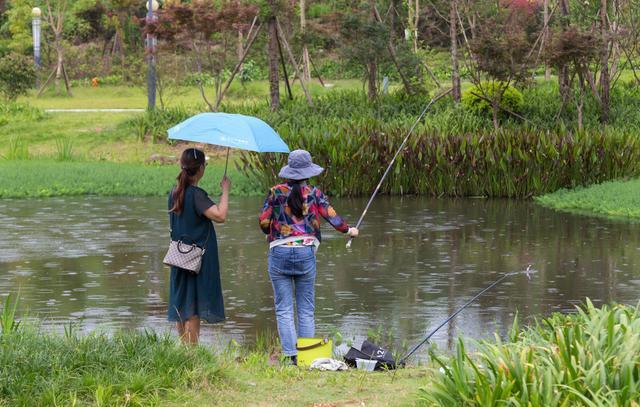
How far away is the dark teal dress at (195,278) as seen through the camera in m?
8.58

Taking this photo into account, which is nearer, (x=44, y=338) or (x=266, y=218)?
(x=44, y=338)

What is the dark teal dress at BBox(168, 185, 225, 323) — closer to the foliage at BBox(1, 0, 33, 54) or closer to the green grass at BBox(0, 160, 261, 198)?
the green grass at BBox(0, 160, 261, 198)

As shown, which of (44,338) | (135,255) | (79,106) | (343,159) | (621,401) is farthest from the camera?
(79,106)

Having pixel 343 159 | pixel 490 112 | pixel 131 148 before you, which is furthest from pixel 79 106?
pixel 343 159

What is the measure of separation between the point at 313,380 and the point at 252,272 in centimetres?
573

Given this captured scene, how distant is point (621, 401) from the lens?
5.79 m

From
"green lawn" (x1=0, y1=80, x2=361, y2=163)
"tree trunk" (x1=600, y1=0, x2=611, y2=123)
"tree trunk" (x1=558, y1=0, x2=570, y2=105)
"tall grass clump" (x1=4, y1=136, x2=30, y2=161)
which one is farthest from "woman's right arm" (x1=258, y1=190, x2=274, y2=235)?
"tree trunk" (x1=558, y1=0, x2=570, y2=105)

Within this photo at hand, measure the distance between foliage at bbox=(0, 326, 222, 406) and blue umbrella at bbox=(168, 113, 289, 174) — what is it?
68.9 inches

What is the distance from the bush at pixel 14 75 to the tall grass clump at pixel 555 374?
88.7 feet

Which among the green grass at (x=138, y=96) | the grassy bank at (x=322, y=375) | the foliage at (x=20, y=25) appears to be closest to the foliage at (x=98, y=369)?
the grassy bank at (x=322, y=375)

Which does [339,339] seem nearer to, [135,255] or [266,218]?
[266,218]

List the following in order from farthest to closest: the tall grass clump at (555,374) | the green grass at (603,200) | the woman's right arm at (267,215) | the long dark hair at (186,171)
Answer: the green grass at (603,200) → the woman's right arm at (267,215) → the long dark hair at (186,171) → the tall grass clump at (555,374)

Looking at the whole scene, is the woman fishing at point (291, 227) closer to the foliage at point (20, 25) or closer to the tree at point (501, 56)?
the tree at point (501, 56)

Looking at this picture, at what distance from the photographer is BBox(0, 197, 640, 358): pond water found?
419 inches
